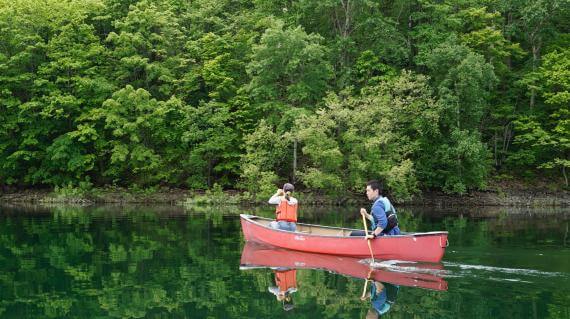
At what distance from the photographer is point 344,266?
48.1 ft

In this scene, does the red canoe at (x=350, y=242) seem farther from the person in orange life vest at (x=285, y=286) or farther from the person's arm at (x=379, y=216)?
the person in orange life vest at (x=285, y=286)

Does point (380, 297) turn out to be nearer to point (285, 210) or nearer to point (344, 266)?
point (344, 266)

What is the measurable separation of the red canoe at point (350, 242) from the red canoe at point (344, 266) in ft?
0.63

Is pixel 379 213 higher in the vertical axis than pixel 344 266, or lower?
higher

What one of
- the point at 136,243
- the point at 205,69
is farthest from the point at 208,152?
the point at 136,243

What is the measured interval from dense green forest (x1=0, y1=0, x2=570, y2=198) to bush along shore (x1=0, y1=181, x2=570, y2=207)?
2.30ft

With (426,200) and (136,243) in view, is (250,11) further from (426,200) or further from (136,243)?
(136,243)

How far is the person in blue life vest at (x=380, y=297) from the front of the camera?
9.98 meters

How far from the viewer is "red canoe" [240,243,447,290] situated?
12.8m

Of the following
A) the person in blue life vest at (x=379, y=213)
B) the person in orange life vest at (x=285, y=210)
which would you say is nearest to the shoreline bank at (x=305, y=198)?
the person in orange life vest at (x=285, y=210)

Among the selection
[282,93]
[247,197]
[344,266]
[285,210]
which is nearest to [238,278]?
[344,266]

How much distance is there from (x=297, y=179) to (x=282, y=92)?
5025 millimetres

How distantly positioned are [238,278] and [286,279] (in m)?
0.97

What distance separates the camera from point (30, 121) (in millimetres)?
37156
